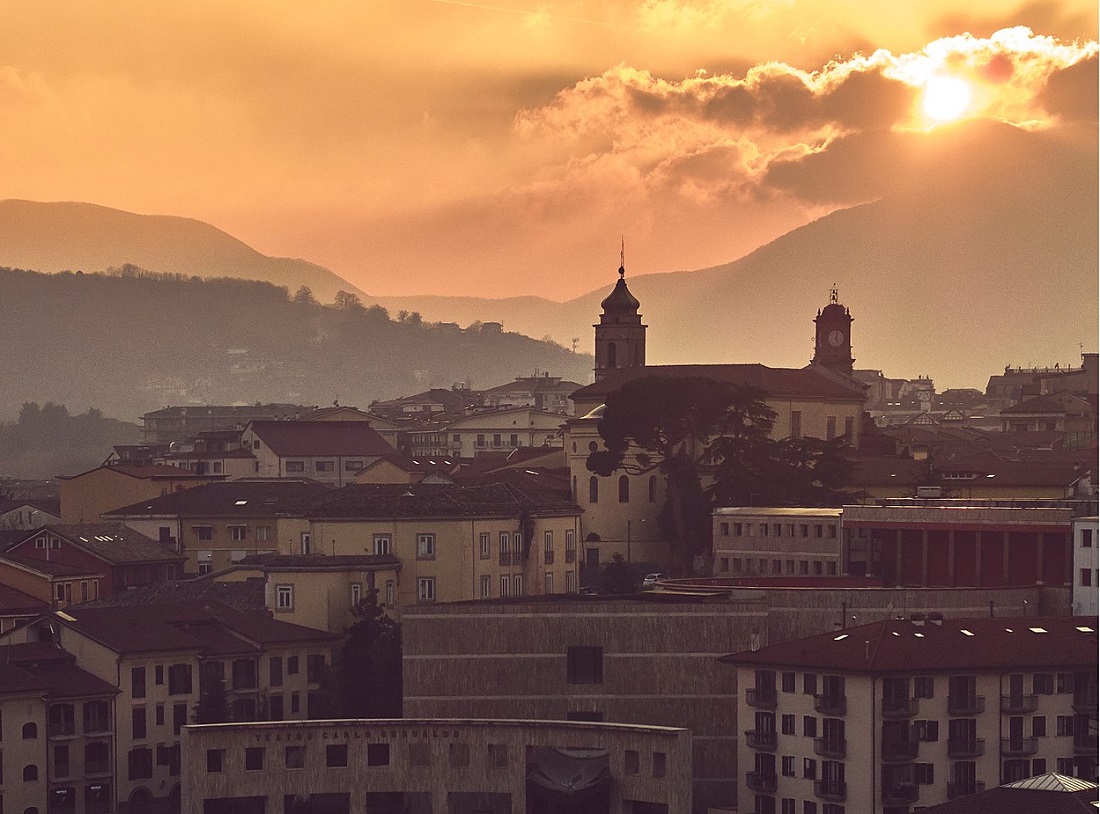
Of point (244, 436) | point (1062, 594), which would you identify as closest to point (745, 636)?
point (1062, 594)

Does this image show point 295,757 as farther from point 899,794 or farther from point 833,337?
point 833,337

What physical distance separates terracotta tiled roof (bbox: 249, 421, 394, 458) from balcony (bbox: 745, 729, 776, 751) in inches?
2876

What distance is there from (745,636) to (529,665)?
15.3 feet

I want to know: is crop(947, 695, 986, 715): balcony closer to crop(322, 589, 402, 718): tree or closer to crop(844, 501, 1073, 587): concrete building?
crop(844, 501, 1073, 587): concrete building

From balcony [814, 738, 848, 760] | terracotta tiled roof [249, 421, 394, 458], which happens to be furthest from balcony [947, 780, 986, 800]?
terracotta tiled roof [249, 421, 394, 458]

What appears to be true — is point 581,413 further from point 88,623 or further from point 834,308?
point 88,623

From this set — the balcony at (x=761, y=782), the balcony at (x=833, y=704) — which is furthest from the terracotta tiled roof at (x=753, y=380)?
the balcony at (x=833, y=704)

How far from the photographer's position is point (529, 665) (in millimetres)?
55344

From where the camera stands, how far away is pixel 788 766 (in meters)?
50.0

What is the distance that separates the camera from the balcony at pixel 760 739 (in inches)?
1980

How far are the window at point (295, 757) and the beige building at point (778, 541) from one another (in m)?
22.4

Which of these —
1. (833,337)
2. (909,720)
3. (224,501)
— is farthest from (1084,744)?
(833,337)

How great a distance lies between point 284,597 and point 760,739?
18.8 meters

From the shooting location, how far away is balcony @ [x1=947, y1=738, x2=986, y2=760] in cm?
4878
